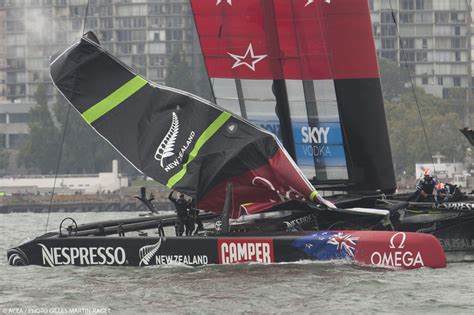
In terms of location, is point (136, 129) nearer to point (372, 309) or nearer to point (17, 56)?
point (372, 309)

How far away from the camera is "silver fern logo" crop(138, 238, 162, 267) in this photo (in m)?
16.2

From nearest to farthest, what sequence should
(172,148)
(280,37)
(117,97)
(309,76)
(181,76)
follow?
(172,148), (117,97), (280,37), (309,76), (181,76)

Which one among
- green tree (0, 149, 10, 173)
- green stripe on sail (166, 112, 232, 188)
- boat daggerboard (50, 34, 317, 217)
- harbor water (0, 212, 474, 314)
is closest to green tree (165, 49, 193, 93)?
green tree (0, 149, 10, 173)

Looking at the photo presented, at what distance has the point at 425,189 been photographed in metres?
18.1

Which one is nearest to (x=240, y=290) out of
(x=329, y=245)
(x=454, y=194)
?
(x=329, y=245)

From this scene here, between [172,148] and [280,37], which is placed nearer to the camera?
[172,148]

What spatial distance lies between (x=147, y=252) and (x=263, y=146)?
6.89 ft

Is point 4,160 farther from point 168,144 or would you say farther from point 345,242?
point 345,242

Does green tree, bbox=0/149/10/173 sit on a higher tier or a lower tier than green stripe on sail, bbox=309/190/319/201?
higher

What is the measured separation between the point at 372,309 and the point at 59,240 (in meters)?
5.65

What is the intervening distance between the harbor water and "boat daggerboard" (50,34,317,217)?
137 cm

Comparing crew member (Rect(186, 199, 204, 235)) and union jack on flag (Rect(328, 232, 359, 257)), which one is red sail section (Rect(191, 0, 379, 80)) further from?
union jack on flag (Rect(328, 232, 359, 257))

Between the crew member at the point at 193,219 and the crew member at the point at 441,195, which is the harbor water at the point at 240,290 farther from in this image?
the crew member at the point at 441,195

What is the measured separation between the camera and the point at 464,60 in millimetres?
113562
